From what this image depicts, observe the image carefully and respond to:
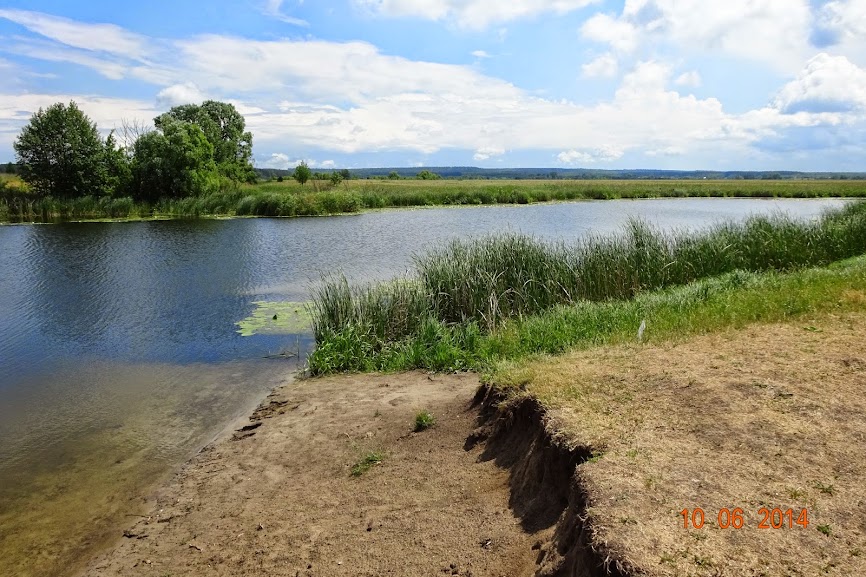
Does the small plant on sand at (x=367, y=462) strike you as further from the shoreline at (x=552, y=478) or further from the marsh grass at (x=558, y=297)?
the marsh grass at (x=558, y=297)

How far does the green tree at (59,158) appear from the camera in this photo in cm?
4469

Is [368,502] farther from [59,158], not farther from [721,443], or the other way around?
[59,158]

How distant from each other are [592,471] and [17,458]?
294 inches

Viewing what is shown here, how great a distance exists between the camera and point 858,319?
7.91 metres

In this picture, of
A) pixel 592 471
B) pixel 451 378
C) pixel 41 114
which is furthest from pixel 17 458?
pixel 41 114

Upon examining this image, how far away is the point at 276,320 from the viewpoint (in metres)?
14.5

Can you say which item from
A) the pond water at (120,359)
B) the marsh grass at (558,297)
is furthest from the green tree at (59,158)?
the marsh grass at (558,297)

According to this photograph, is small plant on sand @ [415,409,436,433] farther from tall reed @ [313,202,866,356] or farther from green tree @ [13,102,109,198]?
green tree @ [13,102,109,198]

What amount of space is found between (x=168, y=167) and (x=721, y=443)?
48435 mm

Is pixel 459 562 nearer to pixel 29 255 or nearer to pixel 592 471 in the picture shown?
pixel 592 471

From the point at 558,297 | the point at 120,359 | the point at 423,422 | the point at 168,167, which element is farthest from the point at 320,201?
the point at 423,422

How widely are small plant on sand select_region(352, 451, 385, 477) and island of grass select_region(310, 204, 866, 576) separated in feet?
4.31
